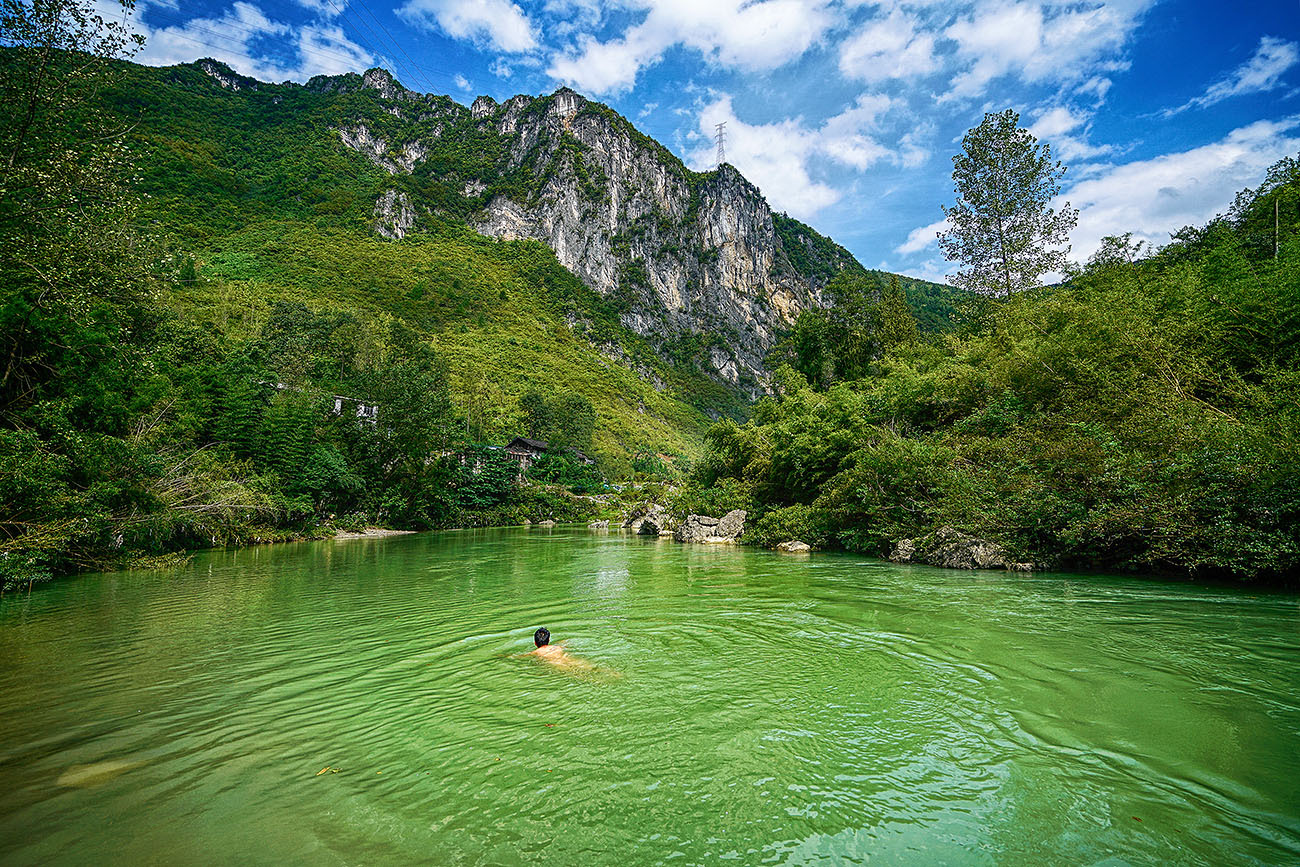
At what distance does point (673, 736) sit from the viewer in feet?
15.5

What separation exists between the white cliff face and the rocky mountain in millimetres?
359

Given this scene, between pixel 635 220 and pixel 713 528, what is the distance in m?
140

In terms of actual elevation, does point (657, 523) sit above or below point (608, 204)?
below

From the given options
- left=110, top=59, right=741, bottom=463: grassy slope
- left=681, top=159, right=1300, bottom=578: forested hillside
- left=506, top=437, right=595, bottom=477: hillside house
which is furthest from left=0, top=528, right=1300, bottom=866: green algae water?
left=110, top=59, right=741, bottom=463: grassy slope

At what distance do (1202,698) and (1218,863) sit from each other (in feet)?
10.5

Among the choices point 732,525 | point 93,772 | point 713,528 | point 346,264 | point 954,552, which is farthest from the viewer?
point 346,264

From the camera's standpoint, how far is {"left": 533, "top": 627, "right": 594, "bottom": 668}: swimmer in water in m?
7.02

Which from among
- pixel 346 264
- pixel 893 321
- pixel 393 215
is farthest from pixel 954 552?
pixel 393 215

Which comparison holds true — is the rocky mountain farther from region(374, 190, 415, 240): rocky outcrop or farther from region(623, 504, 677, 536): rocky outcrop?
region(623, 504, 677, 536): rocky outcrop

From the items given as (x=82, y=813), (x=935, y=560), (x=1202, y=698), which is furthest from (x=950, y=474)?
(x=82, y=813)

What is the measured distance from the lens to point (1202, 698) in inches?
203

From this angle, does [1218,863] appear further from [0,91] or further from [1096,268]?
[1096,268]

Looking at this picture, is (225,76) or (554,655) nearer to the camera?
(554,655)

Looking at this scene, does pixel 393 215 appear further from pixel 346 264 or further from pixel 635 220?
pixel 635 220
